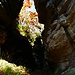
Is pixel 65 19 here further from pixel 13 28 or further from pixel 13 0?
pixel 13 28

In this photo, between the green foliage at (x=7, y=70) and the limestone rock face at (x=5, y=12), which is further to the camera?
the limestone rock face at (x=5, y=12)

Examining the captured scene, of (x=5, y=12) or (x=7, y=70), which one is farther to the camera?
(x=5, y=12)

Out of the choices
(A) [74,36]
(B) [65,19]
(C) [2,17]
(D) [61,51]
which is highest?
(C) [2,17]

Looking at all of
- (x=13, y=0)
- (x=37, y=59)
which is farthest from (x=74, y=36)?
(x=37, y=59)

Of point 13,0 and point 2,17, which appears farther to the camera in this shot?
point 13,0

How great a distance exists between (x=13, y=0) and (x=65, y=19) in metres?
6.29

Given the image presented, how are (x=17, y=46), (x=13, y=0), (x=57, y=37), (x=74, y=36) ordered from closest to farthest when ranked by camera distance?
(x=74, y=36)
(x=57, y=37)
(x=13, y=0)
(x=17, y=46)

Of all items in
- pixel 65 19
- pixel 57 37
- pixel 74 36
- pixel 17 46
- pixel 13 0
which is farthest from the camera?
pixel 17 46

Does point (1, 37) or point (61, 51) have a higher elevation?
point (1, 37)

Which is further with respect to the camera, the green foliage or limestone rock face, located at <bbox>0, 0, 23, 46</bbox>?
limestone rock face, located at <bbox>0, 0, 23, 46</bbox>

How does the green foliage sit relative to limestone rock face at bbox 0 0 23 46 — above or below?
below

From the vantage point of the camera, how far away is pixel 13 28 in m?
9.73

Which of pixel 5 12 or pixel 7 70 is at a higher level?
pixel 5 12

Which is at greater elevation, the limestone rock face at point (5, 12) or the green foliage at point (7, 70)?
the limestone rock face at point (5, 12)
